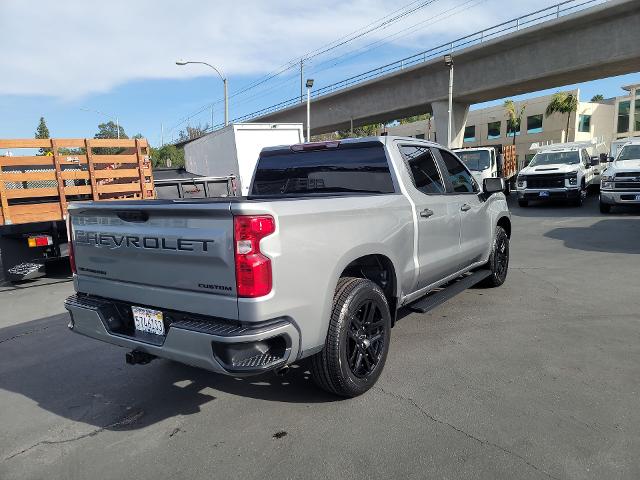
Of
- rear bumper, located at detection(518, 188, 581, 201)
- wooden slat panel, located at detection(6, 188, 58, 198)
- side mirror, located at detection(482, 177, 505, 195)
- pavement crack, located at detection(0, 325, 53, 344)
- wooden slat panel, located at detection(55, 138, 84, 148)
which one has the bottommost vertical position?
pavement crack, located at detection(0, 325, 53, 344)

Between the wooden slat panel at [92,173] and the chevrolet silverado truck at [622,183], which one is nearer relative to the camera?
the wooden slat panel at [92,173]

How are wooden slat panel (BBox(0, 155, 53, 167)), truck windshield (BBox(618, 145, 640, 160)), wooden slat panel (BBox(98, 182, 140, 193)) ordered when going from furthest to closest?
truck windshield (BBox(618, 145, 640, 160))
wooden slat panel (BBox(98, 182, 140, 193))
wooden slat panel (BBox(0, 155, 53, 167))

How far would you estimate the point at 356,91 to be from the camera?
33594mm

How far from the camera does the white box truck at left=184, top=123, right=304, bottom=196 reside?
13703mm

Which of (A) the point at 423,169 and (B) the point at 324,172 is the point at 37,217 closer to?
(B) the point at 324,172

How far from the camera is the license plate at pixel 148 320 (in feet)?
10.0

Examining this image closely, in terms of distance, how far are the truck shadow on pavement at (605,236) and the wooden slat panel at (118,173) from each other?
861 cm

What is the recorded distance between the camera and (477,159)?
707 inches

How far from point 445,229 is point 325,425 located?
2.38 metres

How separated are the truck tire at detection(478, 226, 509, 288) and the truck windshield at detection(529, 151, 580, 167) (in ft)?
42.3

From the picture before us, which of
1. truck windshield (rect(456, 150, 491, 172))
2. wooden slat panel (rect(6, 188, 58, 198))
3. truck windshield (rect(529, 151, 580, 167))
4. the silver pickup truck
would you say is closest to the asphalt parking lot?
the silver pickup truck

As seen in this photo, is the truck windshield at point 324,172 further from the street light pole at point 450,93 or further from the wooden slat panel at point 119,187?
the street light pole at point 450,93

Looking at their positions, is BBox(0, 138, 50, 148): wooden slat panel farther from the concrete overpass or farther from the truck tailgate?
the concrete overpass

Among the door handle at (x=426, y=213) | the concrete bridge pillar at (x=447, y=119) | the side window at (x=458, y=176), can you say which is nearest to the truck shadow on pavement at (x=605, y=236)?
the side window at (x=458, y=176)
